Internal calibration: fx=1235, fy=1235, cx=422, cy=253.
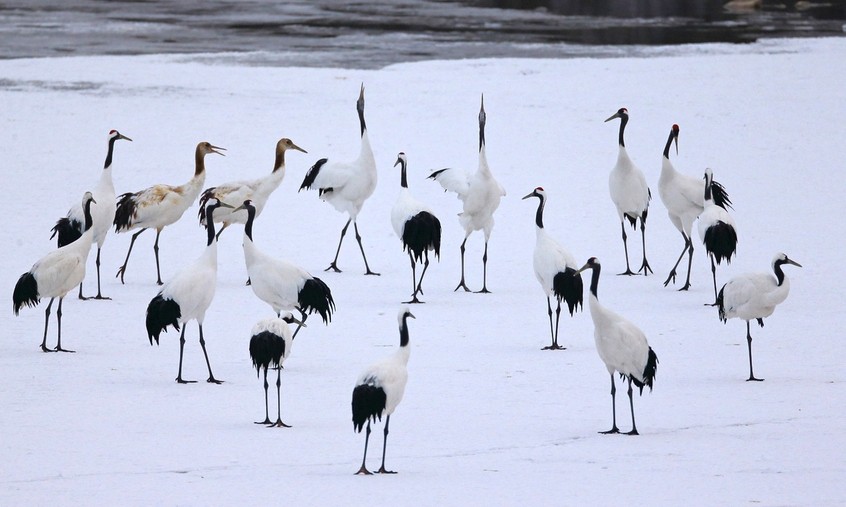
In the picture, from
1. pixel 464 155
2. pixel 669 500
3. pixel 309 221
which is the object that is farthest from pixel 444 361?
pixel 464 155

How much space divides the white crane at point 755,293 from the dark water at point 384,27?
14067 millimetres

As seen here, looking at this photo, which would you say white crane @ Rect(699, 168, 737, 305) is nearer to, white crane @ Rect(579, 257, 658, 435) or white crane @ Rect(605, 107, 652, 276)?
white crane @ Rect(605, 107, 652, 276)

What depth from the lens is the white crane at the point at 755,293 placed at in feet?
25.8

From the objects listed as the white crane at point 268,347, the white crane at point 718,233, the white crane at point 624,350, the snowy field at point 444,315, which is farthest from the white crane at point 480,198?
the white crane at point 268,347

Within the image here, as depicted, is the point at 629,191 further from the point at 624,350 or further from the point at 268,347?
the point at 268,347

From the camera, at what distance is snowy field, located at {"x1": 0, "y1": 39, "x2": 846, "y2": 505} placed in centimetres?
609

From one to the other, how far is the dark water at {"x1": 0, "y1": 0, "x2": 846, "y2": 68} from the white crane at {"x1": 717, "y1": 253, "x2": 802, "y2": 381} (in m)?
14.1

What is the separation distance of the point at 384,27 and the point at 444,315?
18.9 metres

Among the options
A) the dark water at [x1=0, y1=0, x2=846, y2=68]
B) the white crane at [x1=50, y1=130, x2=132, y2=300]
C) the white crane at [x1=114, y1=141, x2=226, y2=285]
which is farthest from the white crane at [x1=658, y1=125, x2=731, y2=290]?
the dark water at [x1=0, y1=0, x2=846, y2=68]

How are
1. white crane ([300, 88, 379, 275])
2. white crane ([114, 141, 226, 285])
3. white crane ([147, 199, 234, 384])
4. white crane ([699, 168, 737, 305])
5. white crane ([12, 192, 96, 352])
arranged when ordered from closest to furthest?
white crane ([147, 199, 234, 384]) < white crane ([12, 192, 96, 352]) < white crane ([699, 168, 737, 305]) < white crane ([114, 141, 226, 285]) < white crane ([300, 88, 379, 275])

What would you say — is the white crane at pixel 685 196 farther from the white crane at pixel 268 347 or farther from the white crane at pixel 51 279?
the white crane at pixel 51 279

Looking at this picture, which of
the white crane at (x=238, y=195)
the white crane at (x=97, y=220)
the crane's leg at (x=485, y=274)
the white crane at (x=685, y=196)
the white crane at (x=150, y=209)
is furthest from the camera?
the white crane at (x=238, y=195)

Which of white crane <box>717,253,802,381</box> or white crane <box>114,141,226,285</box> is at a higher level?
white crane <box>114,141,226,285</box>

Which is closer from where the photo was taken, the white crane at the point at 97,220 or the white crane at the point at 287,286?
the white crane at the point at 287,286
